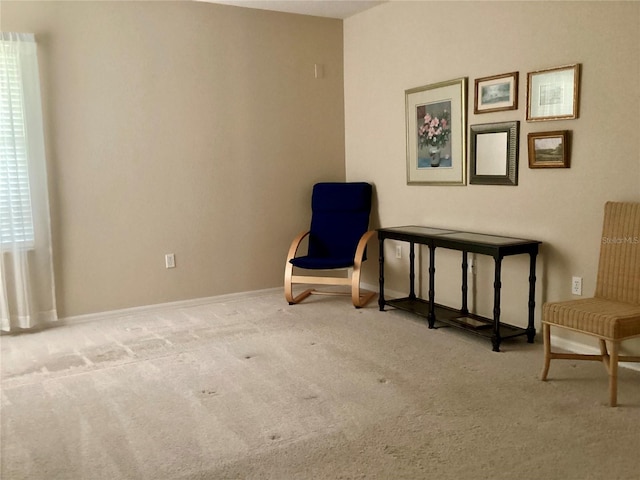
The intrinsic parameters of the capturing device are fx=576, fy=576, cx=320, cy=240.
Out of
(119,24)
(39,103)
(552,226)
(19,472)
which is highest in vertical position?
(119,24)

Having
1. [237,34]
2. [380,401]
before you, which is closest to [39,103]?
[237,34]

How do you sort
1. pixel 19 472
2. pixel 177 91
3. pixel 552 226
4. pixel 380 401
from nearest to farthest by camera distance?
pixel 19 472, pixel 380 401, pixel 552 226, pixel 177 91

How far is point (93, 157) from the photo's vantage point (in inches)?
171

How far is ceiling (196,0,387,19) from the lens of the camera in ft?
15.5

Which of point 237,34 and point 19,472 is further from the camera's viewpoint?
→ point 237,34

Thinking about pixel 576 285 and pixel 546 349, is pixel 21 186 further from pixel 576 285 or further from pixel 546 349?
pixel 576 285

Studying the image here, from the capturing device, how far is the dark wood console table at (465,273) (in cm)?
352

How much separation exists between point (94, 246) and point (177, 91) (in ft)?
4.55

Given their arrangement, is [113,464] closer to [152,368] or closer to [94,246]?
[152,368]

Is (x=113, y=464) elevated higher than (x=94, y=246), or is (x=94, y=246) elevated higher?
(x=94, y=246)

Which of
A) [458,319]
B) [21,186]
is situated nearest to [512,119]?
[458,319]

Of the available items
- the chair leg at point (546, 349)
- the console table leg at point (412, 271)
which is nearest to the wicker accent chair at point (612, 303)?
the chair leg at point (546, 349)

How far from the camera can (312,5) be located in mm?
4859

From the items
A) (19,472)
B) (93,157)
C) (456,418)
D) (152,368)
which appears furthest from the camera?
(93,157)
